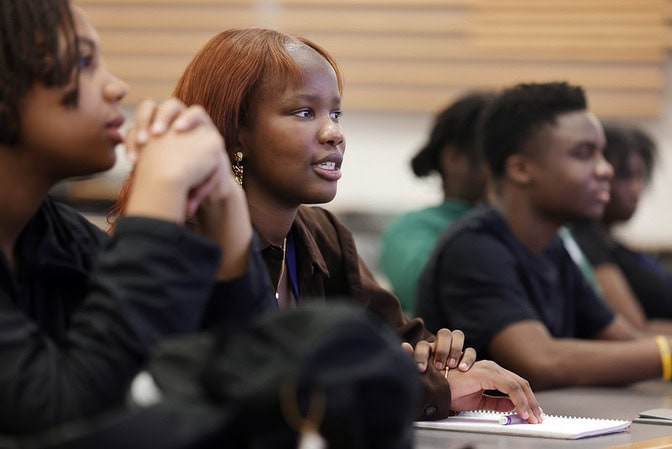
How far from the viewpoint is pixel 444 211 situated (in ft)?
12.1

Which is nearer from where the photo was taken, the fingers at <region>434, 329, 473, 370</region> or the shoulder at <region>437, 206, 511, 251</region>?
the fingers at <region>434, 329, 473, 370</region>

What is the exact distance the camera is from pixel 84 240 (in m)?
1.40

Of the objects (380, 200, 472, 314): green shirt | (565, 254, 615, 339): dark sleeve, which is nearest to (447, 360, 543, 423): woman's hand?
(565, 254, 615, 339): dark sleeve

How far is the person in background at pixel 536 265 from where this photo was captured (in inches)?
99.0

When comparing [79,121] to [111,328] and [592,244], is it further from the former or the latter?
[592,244]

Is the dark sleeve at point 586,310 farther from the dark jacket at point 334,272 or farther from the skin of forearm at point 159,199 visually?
the skin of forearm at point 159,199

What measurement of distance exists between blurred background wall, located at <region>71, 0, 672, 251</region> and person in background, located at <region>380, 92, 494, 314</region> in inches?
71.3

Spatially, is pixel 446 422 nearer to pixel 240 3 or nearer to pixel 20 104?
pixel 20 104

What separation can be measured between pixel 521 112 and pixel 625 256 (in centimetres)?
135

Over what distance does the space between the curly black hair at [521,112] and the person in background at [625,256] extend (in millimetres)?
1083

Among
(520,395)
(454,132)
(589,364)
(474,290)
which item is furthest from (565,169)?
(520,395)

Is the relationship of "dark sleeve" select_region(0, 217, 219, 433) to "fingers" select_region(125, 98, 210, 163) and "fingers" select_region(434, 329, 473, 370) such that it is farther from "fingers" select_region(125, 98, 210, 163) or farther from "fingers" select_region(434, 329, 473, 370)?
"fingers" select_region(434, 329, 473, 370)

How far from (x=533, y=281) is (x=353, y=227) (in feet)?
8.93

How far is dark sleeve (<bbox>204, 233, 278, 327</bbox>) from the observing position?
1279 mm
